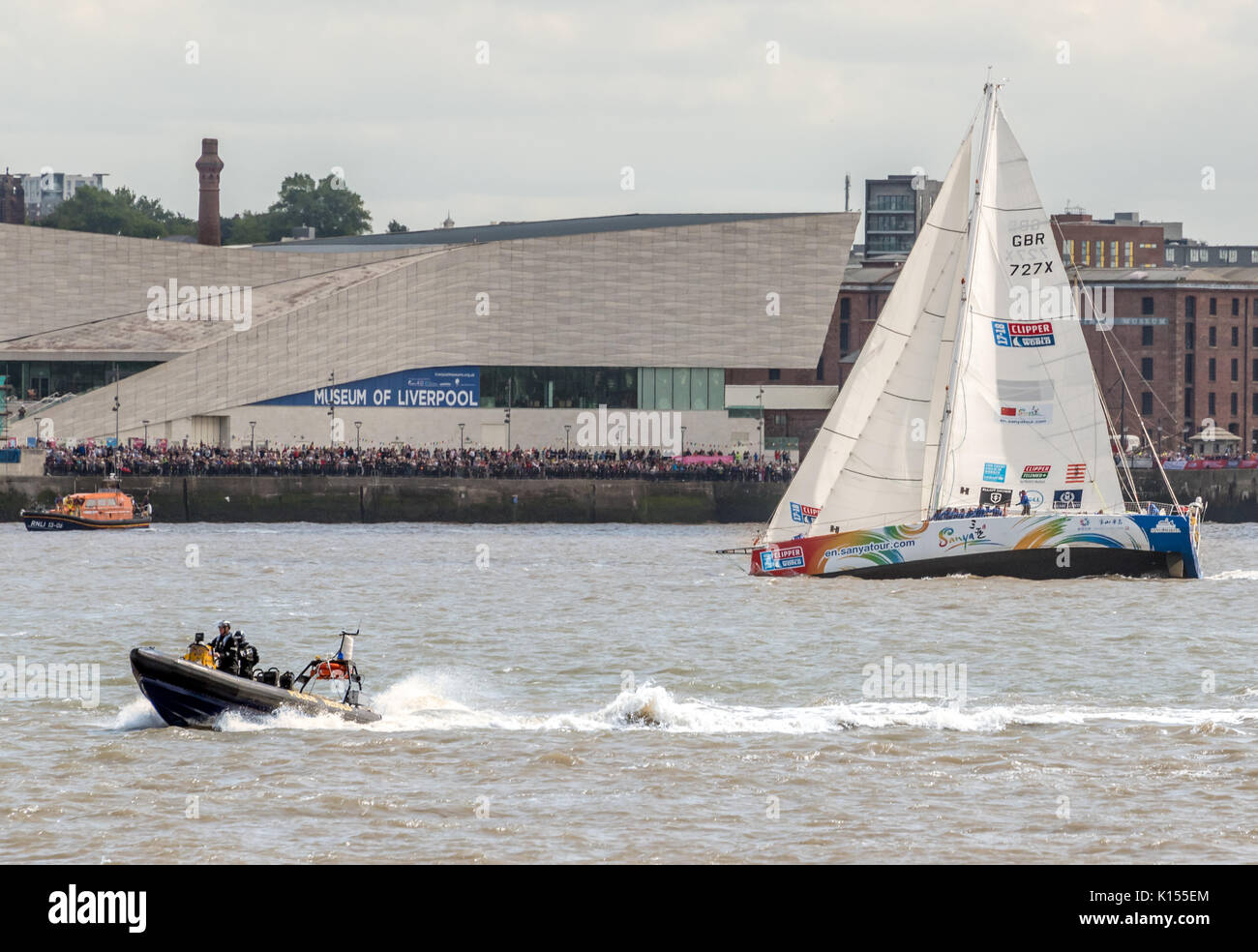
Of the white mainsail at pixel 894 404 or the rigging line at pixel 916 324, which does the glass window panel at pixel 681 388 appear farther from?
the rigging line at pixel 916 324

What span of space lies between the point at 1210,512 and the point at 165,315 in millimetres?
49454

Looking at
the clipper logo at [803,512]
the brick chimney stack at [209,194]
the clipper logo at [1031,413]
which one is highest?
the brick chimney stack at [209,194]

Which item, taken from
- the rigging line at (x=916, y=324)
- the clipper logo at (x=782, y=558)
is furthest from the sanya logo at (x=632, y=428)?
the rigging line at (x=916, y=324)

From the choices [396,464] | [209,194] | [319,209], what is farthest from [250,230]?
[396,464]

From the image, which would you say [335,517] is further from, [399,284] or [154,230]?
[154,230]

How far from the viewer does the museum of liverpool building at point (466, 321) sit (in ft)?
299

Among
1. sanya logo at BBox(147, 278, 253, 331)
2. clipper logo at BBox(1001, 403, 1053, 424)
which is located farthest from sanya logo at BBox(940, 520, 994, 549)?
sanya logo at BBox(147, 278, 253, 331)

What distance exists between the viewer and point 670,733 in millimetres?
21609

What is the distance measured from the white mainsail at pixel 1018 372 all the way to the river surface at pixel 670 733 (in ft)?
7.84

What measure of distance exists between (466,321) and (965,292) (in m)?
54.8

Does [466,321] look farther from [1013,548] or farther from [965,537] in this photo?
[1013,548]

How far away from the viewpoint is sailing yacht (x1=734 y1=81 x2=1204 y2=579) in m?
40.4
